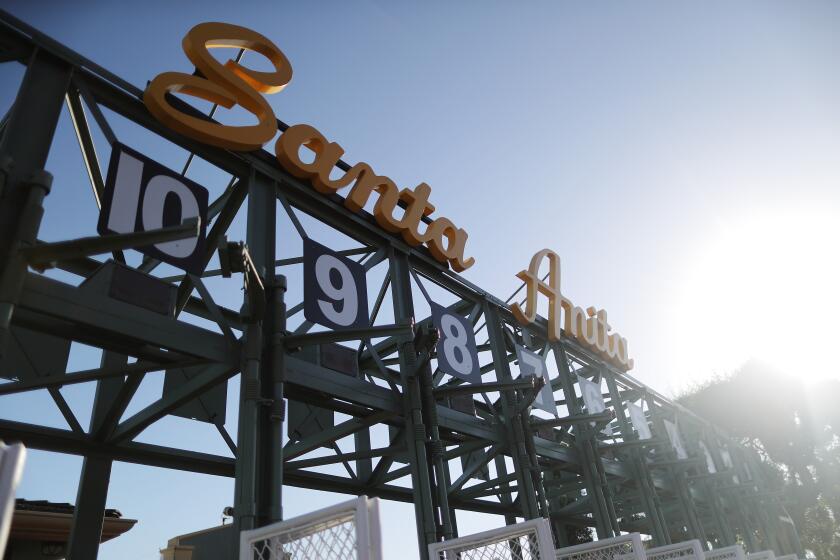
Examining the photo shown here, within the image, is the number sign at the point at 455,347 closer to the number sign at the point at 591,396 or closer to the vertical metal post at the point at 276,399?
the vertical metal post at the point at 276,399

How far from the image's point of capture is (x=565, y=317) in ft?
57.8

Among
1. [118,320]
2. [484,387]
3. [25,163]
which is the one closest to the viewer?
[25,163]

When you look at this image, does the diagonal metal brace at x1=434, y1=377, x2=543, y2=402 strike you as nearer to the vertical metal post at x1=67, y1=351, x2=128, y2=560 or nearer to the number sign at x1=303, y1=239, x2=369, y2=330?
the number sign at x1=303, y1=239, x2=369, y2=330

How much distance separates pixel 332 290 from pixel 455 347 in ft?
11.2

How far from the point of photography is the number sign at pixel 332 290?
935 centimetres

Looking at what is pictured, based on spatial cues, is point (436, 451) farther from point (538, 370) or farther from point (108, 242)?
point (108, 242)

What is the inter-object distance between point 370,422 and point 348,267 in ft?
8.55

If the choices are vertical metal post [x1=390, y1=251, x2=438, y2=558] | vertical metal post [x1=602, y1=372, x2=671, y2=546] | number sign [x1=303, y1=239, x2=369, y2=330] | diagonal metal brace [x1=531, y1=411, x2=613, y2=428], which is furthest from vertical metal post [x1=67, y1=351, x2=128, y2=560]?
vertical metal post [x1=602, y1=372, x2=671, y2=546]

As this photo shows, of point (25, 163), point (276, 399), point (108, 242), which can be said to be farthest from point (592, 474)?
point (25, 163)

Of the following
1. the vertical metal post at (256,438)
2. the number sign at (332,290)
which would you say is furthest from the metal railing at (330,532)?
the number sign at (332,290)

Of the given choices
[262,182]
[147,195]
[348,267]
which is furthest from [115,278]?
[348,267]

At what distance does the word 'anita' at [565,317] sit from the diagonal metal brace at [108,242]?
11.4 metres

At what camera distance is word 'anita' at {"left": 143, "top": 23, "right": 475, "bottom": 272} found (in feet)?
28.1

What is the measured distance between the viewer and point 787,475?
40312 mm
